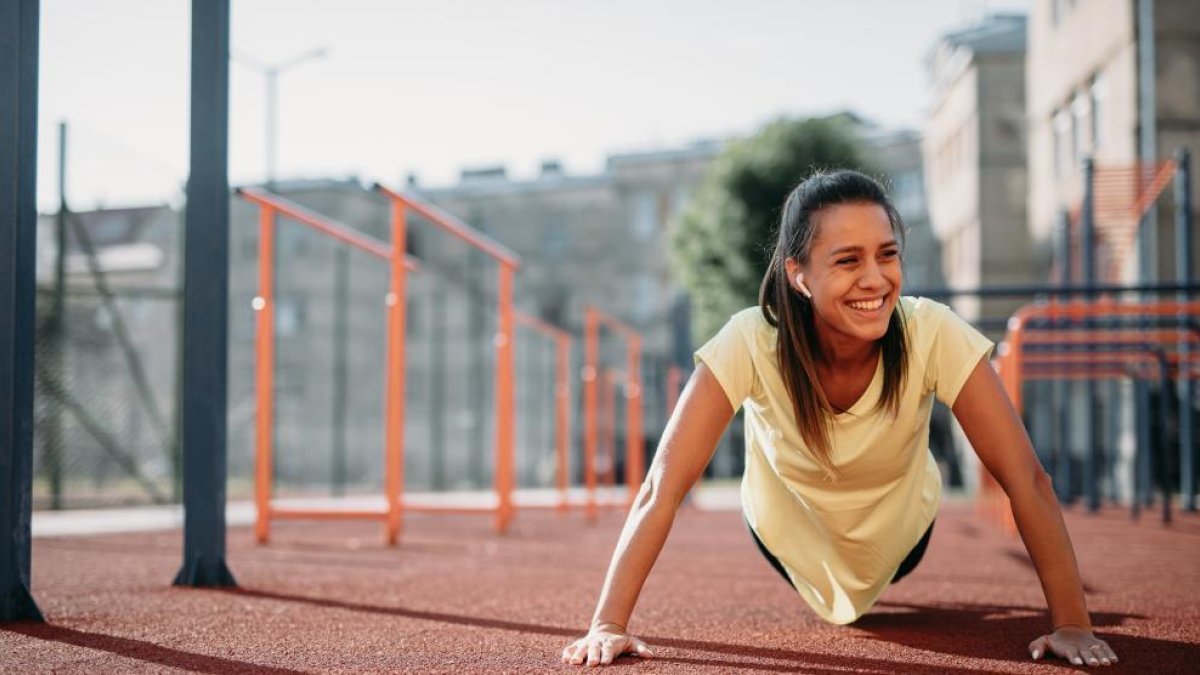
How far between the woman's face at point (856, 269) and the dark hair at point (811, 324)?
3 centimetres

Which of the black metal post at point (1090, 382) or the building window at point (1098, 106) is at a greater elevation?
the building window at point (1098, 106)

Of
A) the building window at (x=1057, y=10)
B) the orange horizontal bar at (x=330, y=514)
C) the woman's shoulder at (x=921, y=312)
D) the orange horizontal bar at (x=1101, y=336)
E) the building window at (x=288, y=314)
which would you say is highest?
the building window at (x=1057, y=10)

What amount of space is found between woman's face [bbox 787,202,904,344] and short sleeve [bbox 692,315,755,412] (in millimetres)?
188

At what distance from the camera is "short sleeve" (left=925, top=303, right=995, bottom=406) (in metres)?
2.54

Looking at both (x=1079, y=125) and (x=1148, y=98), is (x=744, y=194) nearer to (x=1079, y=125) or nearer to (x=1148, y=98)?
(x=1079, y=125)

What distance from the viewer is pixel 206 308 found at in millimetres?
3863

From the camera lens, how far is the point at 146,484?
9.63m

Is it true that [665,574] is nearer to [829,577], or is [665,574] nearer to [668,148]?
[829,577]

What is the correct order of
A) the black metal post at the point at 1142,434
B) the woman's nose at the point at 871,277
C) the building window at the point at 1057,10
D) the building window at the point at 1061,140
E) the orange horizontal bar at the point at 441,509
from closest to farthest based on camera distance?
the woman's nose at the point at 871,277
the orange horizontal bar at the point at 441,509
the black metal post at the point at 1142,434
the building window at the point at 1057,10
the building window at the point at 1061,140

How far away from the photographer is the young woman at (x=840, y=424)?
242cm

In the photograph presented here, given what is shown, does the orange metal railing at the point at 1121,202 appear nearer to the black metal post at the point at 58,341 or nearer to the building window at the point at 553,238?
the black metal post at the point at 58,341

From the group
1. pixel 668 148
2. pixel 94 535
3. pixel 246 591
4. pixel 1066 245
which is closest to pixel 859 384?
pixel 246 591

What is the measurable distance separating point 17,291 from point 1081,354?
757 cm

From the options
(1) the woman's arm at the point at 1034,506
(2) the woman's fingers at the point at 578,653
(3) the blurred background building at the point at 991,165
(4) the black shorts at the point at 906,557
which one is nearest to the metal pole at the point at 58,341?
(4) the black shorts at the point at 906,557
